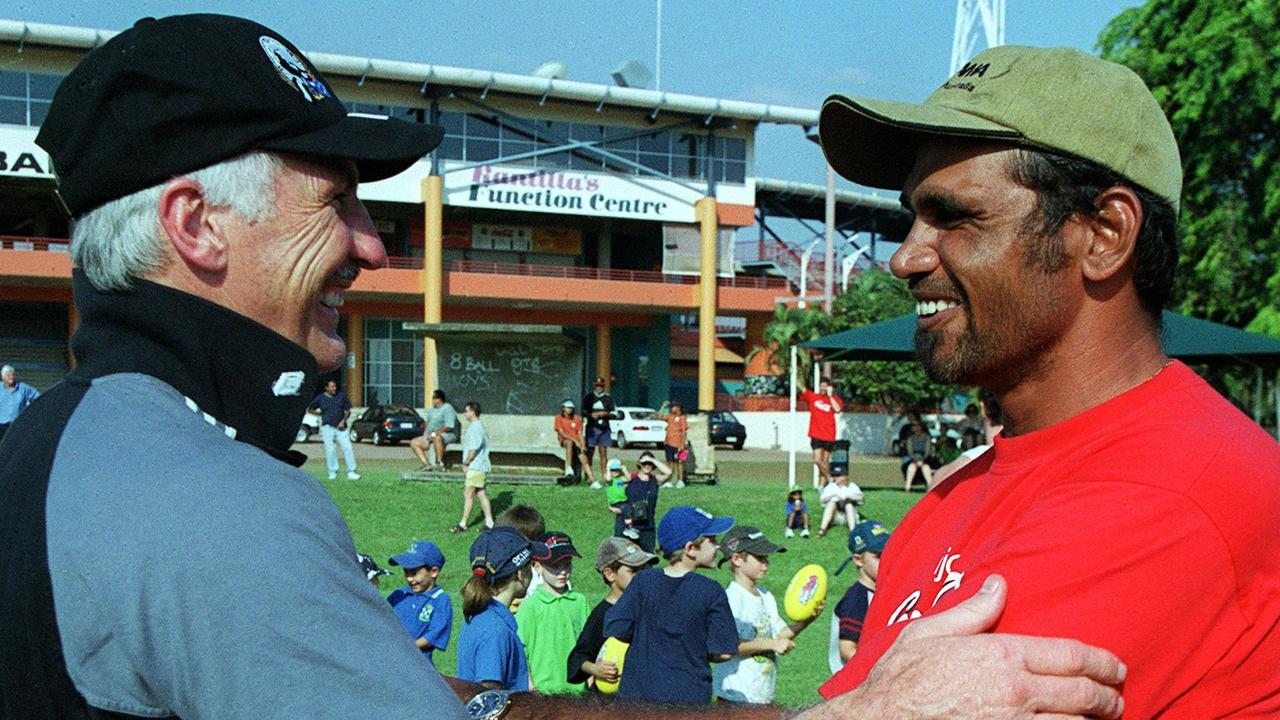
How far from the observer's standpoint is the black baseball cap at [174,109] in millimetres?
1374

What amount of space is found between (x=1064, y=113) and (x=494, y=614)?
5187mm

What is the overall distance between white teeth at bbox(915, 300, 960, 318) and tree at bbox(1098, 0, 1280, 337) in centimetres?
1801

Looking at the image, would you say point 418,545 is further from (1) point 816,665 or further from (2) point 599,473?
(2) point 599,473

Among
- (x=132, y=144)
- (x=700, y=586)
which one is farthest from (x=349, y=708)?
(x=700, y=586)

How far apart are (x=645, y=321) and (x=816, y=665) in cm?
3692

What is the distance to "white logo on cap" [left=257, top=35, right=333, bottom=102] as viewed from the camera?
4.74 feet

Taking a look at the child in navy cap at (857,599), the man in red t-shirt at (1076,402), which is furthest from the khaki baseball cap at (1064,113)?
the child in navy cap at (857,599)

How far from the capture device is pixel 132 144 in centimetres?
137

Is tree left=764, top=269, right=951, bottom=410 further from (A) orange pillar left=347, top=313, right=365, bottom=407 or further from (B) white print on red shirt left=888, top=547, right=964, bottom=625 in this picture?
(B) white print on red shirt left=888, top=547, right=964, bottom=625

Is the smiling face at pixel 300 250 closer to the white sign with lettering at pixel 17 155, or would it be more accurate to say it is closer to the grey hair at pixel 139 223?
the grey hair at pixel 139 223

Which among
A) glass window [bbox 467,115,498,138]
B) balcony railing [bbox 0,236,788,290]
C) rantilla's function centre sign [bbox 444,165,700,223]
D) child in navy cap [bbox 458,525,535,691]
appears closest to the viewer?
child in navy cap [bbox 458,525,535,691]

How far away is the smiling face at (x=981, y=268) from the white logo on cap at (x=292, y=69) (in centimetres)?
94

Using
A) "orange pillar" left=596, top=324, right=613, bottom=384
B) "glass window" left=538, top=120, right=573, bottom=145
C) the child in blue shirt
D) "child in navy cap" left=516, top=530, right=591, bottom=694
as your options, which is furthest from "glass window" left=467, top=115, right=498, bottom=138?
"child in navy cap" left=516, top=530, right=591, bottom=694

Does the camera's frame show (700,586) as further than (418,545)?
No
